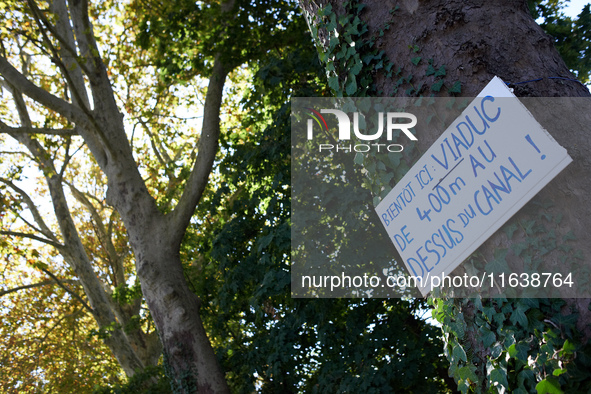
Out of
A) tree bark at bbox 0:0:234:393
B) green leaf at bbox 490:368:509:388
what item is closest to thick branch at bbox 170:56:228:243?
tree bark at bbox 0:0:234:393

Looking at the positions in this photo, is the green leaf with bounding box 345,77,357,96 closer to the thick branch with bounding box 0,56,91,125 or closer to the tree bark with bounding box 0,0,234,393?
the tree bark with bounding box 0,0,234,393

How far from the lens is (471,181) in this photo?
6.43 ft

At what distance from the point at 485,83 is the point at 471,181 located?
0.37 m

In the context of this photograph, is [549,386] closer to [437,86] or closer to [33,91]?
[437,86]

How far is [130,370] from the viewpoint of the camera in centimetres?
1128

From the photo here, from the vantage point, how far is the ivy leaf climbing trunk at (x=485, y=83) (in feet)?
5.59

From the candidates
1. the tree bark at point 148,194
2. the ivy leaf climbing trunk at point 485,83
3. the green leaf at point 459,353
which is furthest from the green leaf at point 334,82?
the tree bark at point 148,194

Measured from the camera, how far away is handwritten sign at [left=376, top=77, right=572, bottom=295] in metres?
1.77

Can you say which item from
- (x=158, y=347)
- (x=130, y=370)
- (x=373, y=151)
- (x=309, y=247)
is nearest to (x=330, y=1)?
(x=373, y=151)

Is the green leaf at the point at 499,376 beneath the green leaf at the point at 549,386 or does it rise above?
above

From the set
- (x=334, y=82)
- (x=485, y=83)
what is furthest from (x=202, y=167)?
(x=485, y=83)

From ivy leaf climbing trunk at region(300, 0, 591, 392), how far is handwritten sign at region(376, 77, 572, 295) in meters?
0.06

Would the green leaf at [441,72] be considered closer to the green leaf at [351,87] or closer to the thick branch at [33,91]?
the green leaf at [351,87]

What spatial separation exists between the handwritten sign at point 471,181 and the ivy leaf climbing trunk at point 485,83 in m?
0.06
